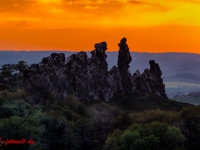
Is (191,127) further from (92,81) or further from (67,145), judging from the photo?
(92,81)

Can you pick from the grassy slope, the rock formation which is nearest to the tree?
the rock formation

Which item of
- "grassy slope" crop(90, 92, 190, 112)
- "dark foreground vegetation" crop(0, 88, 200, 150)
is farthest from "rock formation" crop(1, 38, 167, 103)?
"dark foreground vegetation" crop(0, 88, 200, 150)

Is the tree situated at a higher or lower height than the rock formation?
lower

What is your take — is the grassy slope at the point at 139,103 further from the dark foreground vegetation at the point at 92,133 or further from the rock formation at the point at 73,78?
the dark foreground vegetation at the point at 92,133

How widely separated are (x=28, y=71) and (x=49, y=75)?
9.75 metres

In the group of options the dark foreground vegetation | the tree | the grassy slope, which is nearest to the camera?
the tree

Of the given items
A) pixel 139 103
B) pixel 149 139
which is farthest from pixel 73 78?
pixel 149 139

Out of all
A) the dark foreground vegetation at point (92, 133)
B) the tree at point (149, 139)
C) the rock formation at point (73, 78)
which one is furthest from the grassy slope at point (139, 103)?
the tree at point (149, 139)

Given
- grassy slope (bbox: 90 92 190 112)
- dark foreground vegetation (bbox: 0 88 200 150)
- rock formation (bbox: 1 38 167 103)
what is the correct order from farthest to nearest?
1. grassy slope (bbox: 90 92 190 112)
2. rock formation (bbox: 1 38 167 103)
3. dark foreground vegetation (bbox: 0 88 200 150)

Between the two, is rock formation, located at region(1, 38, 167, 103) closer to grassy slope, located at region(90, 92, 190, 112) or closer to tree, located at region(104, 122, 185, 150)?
grassy slope, located at region(90, 92, 190, 112)

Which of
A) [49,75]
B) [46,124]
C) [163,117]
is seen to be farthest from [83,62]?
[46,124]

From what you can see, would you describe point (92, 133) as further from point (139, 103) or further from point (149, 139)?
point (139, 103)

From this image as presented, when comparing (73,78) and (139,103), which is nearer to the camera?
(73,78)

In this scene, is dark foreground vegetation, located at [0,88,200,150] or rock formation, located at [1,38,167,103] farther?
rock formation, located at [1,38,167,103]
